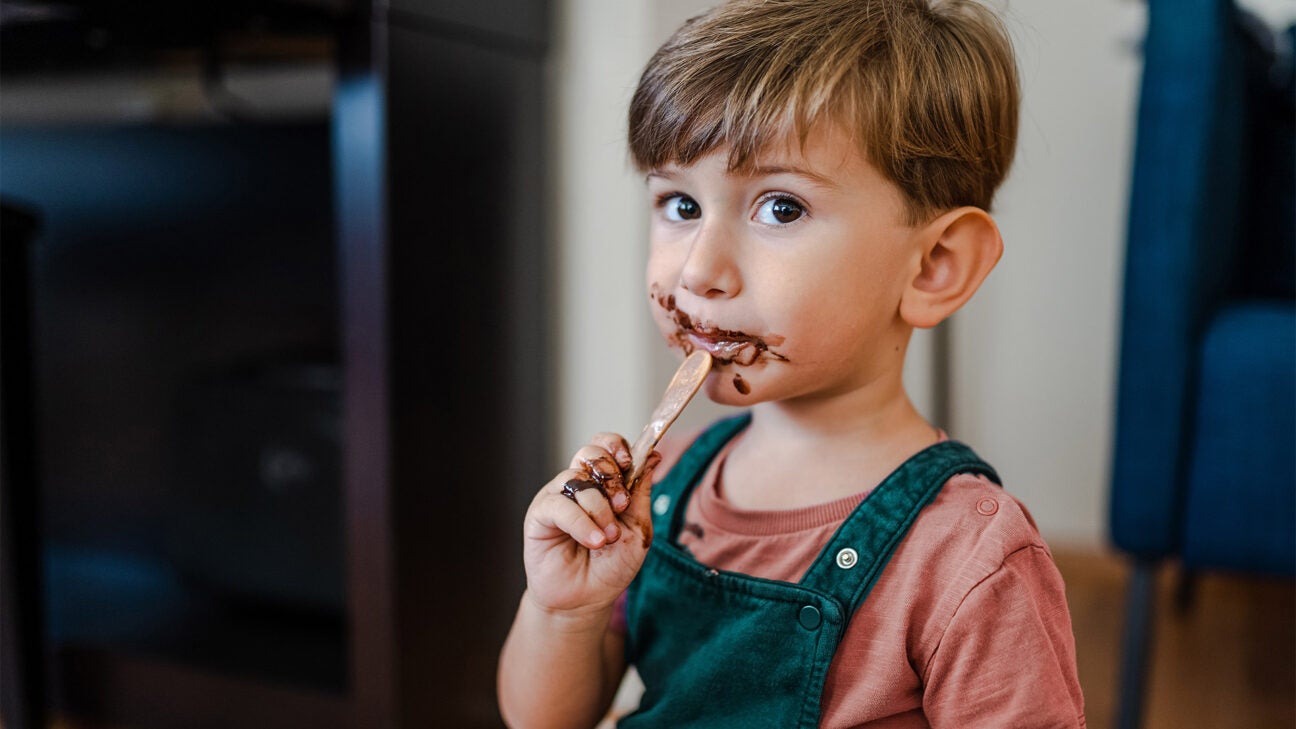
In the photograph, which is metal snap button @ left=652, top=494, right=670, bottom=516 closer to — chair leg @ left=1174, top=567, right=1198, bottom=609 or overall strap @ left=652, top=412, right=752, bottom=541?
overall strap @ left=652, top=412, right=752, bottom=541

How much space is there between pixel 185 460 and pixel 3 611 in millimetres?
358

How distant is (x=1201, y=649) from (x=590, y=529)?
124 centimetres

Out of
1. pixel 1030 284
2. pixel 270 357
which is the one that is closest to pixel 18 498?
pixel 270 357

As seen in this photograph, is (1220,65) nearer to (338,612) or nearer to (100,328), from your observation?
(338,612)

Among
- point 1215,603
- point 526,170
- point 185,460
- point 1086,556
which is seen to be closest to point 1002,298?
point 1086,556

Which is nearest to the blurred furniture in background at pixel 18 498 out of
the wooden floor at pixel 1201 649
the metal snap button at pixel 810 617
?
the metal snap button at pixel 810 617

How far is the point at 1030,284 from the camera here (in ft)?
5.44

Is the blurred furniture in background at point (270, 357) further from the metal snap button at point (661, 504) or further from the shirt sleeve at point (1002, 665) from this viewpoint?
the shirt sleeve at point (1002, 665)

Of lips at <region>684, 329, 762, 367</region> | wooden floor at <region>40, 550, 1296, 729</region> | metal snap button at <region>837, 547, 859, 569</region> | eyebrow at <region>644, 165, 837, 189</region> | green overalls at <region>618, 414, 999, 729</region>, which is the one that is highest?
eyebrow at <region>644, 165, 837, 189</region>

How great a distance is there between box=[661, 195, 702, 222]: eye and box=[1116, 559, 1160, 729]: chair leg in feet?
2.26

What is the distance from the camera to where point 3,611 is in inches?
37.4

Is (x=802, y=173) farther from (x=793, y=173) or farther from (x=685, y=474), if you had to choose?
(x=685, y=474)

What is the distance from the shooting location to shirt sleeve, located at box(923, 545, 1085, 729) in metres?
0.47

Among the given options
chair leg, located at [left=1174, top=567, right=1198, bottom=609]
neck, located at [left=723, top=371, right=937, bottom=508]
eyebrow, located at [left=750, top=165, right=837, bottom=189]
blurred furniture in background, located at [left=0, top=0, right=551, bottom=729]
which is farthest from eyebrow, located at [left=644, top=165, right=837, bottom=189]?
chair leg, located at [left=1174, top=567, right=1198, bottom=609]
